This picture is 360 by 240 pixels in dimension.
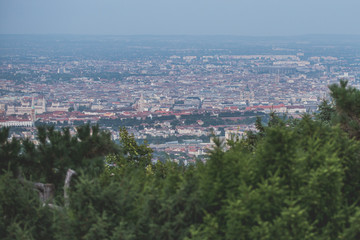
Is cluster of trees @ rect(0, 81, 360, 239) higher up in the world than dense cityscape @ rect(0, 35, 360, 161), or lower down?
higher up

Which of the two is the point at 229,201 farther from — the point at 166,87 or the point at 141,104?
the point at 166,87

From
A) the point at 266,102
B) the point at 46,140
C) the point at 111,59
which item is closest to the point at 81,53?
the point at 111,59

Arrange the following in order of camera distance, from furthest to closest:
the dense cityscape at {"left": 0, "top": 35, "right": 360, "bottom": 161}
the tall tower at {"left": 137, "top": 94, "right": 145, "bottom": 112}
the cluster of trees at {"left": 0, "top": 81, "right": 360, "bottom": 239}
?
1. the tall tower at {"left": 137, "top": 94, "right": 145, "bottom": 112}
2. the dense cityscape at {"left": 0, "top": 35, "right": 360, "bottom": 161}
3. the cluster of trees at {"left": 0, "top": 81, "right": 360, "bottom": 239}

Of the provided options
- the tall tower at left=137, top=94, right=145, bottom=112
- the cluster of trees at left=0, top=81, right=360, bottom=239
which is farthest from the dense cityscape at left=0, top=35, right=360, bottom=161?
the cluster of trees at left=0, top=81, right=360, bottom=239

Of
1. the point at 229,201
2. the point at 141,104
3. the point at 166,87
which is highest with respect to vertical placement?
the point at 229,201

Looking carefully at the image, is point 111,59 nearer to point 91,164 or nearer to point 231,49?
point 231,49

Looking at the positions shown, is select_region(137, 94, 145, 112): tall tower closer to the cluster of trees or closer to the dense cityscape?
the dense cityscape

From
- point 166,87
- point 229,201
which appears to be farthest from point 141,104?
point 229,201

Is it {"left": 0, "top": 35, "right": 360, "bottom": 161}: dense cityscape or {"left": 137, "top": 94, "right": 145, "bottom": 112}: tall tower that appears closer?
{"left": 0, "top": 35, "right": 360, "bottom": 161}: dense cityscape

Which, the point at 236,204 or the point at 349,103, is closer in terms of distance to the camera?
the point at 236,204
